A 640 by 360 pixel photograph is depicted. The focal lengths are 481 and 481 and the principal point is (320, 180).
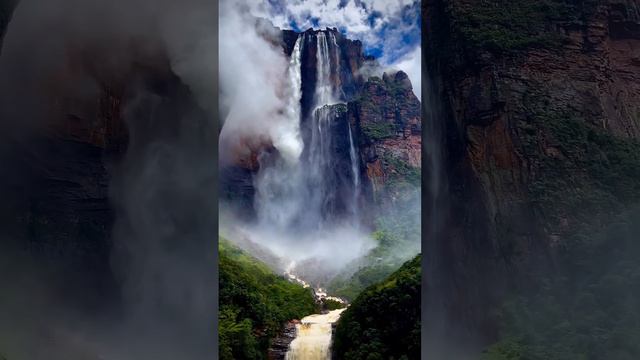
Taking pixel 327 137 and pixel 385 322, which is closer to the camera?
pixel 385 322

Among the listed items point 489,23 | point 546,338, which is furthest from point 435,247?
point 489,23

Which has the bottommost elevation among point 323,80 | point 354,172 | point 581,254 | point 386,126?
point 581,254

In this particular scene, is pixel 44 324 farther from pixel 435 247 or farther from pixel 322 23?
pixel 322 23

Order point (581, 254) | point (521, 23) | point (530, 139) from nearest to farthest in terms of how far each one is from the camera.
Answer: point (581, 254), point (530, 139), point (521, 23)

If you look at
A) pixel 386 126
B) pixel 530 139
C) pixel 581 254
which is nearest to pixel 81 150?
pixel 386 126

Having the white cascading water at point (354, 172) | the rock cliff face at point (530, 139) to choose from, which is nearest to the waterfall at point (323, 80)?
the white cascading water at point (354, 172)

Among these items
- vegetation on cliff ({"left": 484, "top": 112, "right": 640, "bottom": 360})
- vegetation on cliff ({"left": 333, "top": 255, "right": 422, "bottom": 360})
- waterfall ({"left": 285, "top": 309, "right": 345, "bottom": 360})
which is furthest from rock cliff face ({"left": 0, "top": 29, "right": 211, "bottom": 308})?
vegetation on cliff ({"left": 484, "top": 112, "right": 640, "bottom": 360})

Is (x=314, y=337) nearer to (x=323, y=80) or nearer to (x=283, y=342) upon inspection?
(x=283, y=342)
